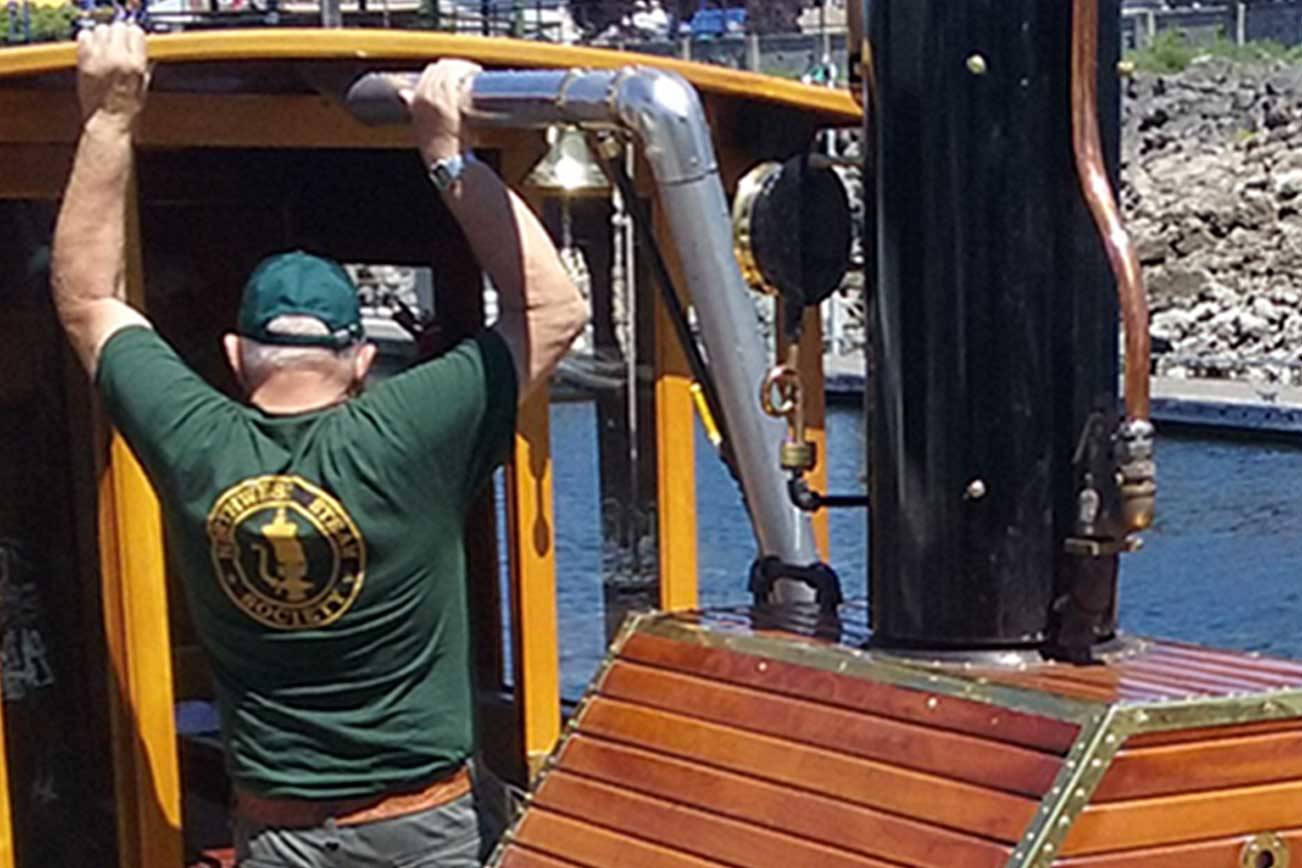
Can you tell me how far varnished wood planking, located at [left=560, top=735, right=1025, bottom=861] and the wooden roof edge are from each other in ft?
4.13

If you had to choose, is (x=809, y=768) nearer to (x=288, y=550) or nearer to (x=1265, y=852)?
(x=1265, y=852)

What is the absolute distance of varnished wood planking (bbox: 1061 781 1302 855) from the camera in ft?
8.69

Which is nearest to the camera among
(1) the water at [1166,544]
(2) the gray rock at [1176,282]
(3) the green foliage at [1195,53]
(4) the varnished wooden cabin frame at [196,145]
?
(4) the varnished wooden cabin frame at [196,145]

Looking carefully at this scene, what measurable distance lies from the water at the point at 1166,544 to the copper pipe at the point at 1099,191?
1715 mm

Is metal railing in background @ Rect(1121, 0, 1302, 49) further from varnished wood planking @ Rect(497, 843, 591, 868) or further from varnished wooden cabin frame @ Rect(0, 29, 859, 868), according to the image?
varnished wood planking @ Rect(497, 843, 591, 868)

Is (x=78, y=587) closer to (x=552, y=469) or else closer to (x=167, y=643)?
(x=167, y=643)

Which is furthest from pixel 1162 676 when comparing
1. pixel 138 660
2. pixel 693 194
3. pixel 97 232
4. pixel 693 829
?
pixel 138 660

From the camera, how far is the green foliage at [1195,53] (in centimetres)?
→ 3186

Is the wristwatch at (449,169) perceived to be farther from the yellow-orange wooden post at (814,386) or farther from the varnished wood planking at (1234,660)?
the yellow-orange wooden post at (814,386)

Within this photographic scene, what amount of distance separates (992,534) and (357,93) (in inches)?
53.3

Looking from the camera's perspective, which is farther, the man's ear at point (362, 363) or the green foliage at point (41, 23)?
the green foliage at point (41, 23)

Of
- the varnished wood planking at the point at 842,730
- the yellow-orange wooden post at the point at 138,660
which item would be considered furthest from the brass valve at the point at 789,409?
the yellow-orange wooden post at the point at 138,660

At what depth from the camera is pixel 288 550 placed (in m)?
2.79

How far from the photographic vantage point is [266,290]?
283 centimetres
